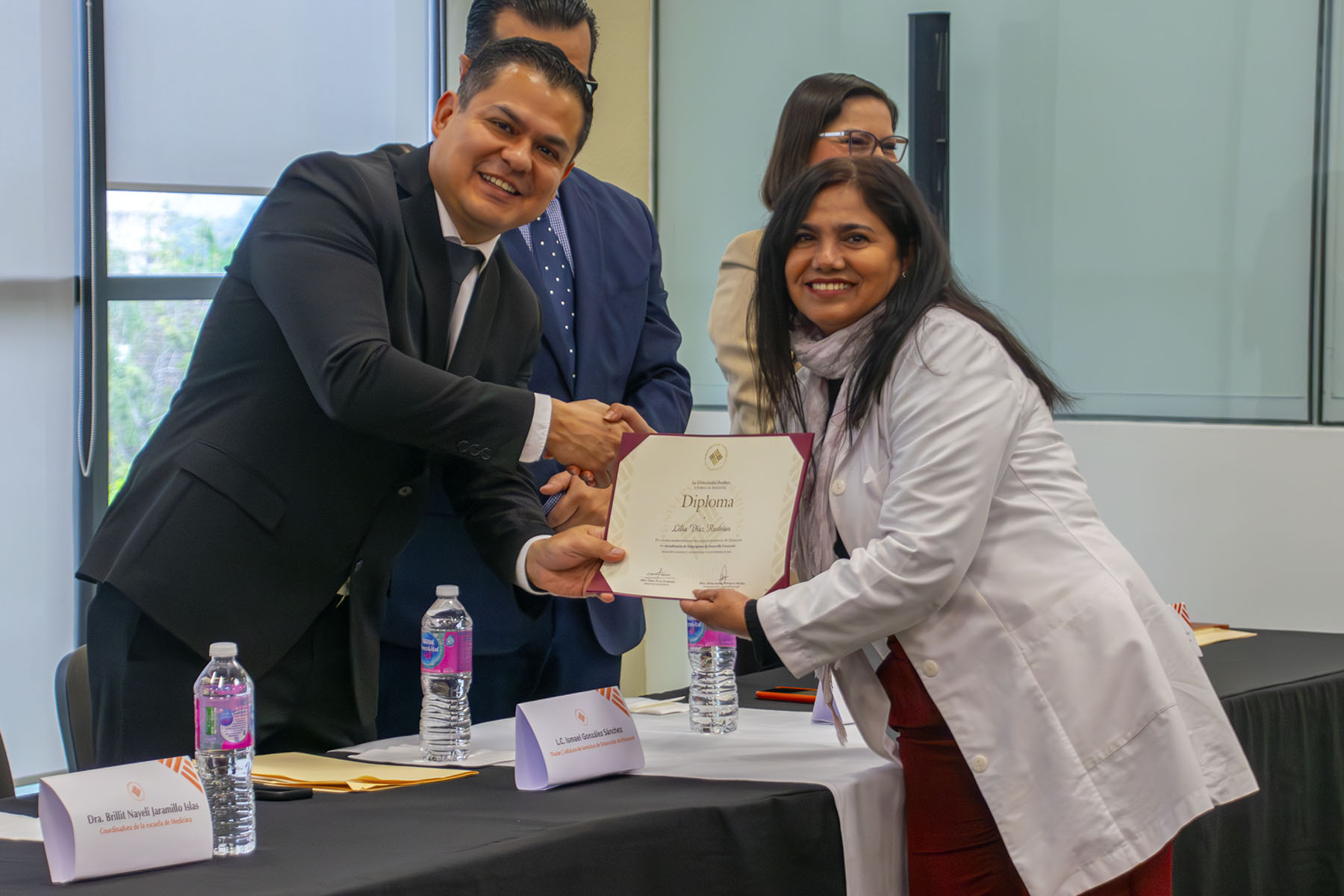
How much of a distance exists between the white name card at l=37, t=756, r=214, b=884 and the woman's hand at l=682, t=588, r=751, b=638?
0.68 metres

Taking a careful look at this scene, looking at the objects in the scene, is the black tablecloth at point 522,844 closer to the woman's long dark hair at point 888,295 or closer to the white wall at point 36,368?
the woman's long dark hair at point 888,295

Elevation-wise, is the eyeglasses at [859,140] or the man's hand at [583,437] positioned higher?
the eyeglasses at [859,140]

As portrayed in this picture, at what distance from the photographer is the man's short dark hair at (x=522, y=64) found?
2.12m

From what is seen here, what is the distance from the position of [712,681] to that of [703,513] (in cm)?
54

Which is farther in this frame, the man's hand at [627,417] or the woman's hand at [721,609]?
the man's hand at [627,417]

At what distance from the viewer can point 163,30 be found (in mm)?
4195

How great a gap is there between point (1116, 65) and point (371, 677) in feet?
11.2

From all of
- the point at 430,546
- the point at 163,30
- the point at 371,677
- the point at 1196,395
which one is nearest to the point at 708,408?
the point at 1196,395

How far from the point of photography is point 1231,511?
13.9 feet

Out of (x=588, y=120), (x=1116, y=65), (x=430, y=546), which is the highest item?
(x=1116, y=65)

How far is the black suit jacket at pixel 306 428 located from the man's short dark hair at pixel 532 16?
1.80 ft

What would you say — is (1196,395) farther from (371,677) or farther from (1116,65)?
(371,677)

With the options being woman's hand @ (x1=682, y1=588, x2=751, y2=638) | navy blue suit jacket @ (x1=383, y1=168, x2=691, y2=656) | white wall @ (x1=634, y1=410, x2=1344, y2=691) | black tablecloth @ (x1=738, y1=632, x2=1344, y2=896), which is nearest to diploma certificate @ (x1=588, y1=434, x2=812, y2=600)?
woman's hand @ (x1=682, y1=588, x2=751, y2=638)

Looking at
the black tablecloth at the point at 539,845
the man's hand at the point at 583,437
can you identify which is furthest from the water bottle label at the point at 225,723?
the man's hand at the point at 583,437
